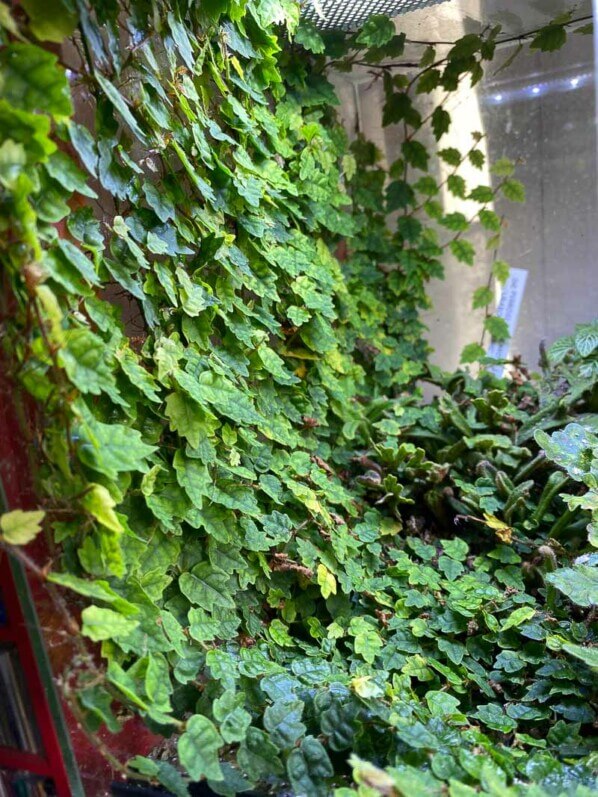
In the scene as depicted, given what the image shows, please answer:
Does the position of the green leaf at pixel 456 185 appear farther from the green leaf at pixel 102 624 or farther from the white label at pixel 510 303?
the green leaf at pixel 102 624

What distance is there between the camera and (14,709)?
0.98 m

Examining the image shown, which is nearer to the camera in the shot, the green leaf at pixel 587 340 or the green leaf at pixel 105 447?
the green leaf at pixel 105 447

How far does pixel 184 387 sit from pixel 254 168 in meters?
0.67

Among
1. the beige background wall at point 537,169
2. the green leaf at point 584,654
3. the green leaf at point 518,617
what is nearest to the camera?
the green leaf at point 584,654

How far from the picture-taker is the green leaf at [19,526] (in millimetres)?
841

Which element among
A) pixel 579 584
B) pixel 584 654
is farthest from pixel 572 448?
pixel 584 654

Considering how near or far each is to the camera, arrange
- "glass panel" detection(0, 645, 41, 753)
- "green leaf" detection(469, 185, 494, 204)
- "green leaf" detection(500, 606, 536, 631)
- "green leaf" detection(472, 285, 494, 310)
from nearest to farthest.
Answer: "glass panel" detection(0, 645, 41, 753) → "green leaf" detection(500, 606, 536, 631) → "green leaf" detection(469, 185, 494, 204) → "green leaf" detection(472, 285, 494, 310)

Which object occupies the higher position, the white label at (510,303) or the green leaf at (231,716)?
the white label at (510,303)

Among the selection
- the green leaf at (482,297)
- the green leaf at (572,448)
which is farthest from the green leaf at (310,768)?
the green leaf at (482,297)

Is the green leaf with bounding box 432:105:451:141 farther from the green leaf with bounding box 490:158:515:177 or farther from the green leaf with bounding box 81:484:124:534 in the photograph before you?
the green leaf with bounding box 81:484:124:534

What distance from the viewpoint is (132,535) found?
1.04 metres

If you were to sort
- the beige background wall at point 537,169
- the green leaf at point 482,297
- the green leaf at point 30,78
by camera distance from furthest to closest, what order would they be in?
the green leaf at point 482,297, the beige background wall at point 537,169, the green leaf at point 30,78

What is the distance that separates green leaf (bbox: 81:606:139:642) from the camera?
34.3 inches

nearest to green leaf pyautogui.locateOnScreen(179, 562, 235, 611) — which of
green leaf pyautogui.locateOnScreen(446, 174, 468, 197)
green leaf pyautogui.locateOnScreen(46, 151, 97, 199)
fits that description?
A: green leaf pyautogui.locateOnScreen(46, 151, 97, 199)
